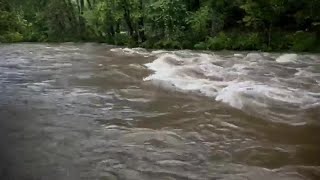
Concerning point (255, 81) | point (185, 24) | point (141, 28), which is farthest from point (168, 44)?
point (255, 81)

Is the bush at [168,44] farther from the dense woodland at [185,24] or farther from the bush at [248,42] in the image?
the bush at [248,42]

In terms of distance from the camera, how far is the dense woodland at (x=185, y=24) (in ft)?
78.0

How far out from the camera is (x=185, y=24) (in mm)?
29484

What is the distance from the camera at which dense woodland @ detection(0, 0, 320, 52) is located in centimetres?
2378

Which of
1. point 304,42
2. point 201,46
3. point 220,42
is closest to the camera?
point 304,42

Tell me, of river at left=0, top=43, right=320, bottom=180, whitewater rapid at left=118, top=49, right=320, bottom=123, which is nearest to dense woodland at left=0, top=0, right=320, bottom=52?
whitewater rapid at left=118, top=49, right=320, bottom=123

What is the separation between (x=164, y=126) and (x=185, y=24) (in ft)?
72.6

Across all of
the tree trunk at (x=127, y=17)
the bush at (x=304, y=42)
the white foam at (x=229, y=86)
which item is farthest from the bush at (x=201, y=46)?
the white foam at (x=229, y=86)

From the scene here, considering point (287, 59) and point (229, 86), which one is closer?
point (229, 86)

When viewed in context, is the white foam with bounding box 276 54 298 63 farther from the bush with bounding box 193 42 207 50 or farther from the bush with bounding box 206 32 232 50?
the bush with bounding box 193 42 207 50

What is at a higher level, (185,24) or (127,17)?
(127,17)

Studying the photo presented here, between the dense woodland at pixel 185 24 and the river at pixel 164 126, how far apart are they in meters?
8.46

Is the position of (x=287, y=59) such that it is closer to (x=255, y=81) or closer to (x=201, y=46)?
(x=255, y=81)

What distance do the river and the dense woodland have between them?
846cm
